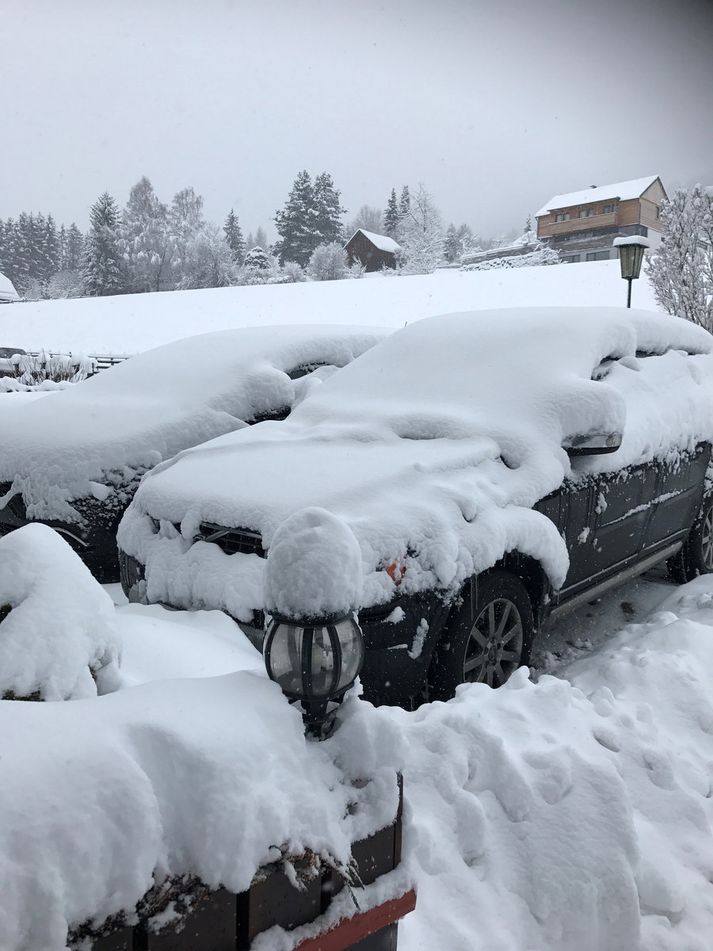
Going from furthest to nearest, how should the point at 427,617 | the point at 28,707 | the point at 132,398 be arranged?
the point at 132,398 < the point at 427,617 < the point at 28,707

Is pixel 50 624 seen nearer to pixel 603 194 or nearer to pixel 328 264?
pixel 328 264

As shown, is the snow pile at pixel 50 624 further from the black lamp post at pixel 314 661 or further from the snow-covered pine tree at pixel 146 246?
the snow-covered pine tree at pixel 146 246

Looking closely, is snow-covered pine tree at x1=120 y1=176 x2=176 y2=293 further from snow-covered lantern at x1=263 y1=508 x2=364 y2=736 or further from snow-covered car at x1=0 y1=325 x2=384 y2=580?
snow-covered lantern at x1=263 y1=508 x2=364 y2=736

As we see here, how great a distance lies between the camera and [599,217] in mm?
48094

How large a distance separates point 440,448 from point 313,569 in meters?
2.06

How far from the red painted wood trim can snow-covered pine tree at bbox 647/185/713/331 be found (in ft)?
49.9

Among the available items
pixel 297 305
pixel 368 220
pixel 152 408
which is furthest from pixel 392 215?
pixel 152 408

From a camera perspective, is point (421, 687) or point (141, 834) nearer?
point (141, 834)

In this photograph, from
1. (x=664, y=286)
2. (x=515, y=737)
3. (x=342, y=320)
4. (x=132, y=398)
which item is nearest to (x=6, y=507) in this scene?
(x=132, y=398)

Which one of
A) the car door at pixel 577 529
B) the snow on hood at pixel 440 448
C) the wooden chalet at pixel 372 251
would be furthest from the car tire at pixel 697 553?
the wooden chalet at pixel 372 251

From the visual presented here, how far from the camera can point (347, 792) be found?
1496 millimetres

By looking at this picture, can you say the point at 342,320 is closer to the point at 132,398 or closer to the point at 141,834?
the point at 132,398

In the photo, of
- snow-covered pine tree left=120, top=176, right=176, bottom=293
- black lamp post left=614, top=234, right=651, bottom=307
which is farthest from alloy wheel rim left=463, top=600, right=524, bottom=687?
snow-covered pine tree left=120, top=176, right=176, bottom=293

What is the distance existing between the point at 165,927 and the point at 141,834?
0.19 meters
